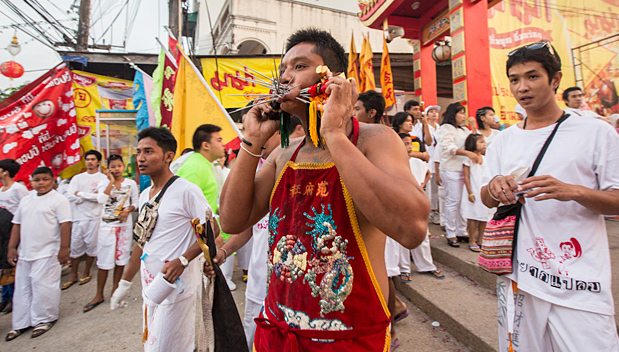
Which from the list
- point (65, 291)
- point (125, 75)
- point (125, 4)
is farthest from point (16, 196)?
point (125, 4)

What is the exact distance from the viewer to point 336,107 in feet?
3.72

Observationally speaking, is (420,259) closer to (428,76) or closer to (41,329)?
(41,329)

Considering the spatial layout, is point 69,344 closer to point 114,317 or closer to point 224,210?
point 114,317

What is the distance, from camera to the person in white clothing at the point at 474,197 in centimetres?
435

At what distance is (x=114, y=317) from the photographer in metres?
4.25

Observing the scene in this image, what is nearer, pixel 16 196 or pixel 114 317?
pixel 114 317

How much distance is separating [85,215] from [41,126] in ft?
5.89

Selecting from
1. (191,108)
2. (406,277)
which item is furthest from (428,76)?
(191,108)

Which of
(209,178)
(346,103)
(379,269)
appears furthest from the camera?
(209,178)

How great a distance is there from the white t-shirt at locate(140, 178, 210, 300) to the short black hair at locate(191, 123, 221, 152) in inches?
38.6

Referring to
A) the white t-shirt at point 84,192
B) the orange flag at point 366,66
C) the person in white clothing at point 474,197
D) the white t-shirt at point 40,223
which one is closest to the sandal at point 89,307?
the white t-shirt at point 40,223

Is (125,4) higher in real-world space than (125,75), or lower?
higher

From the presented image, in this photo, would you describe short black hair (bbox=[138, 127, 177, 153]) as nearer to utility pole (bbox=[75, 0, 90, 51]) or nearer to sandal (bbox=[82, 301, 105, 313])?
sandal (bbox=[82, 301, 105, 313])

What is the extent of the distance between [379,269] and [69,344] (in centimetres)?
418
